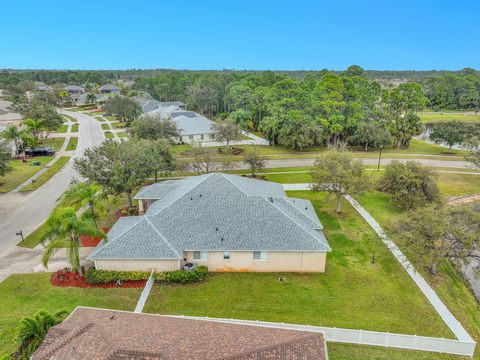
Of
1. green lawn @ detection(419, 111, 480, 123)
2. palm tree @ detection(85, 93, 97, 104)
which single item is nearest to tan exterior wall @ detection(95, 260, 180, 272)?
green lawn @ detection(419, 111, 480, 123)

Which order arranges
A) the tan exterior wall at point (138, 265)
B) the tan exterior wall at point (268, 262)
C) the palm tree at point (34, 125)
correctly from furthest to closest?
the palm tree at point (34, 125), the tan exterior wall at point (268, 262), the tan exterior wall at point (138, 265)

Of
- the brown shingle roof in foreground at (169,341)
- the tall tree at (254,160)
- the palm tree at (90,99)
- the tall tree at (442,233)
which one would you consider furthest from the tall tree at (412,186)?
the palm tree at (90,99)

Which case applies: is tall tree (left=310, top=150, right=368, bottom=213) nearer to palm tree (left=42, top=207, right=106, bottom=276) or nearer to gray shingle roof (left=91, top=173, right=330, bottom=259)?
gray shingle roof (left=91, top=173, right=330, bottom=259)

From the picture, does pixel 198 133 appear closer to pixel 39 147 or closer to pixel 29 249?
pixel 39 147

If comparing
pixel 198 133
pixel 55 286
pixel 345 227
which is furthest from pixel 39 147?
pixel 345 227

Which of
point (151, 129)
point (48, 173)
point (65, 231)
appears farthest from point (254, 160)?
point (48, 173)

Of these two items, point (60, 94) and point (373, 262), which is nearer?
point (373, 262)

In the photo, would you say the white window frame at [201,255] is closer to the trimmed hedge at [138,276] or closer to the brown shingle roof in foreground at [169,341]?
the trimmed hedge at [138,276]
